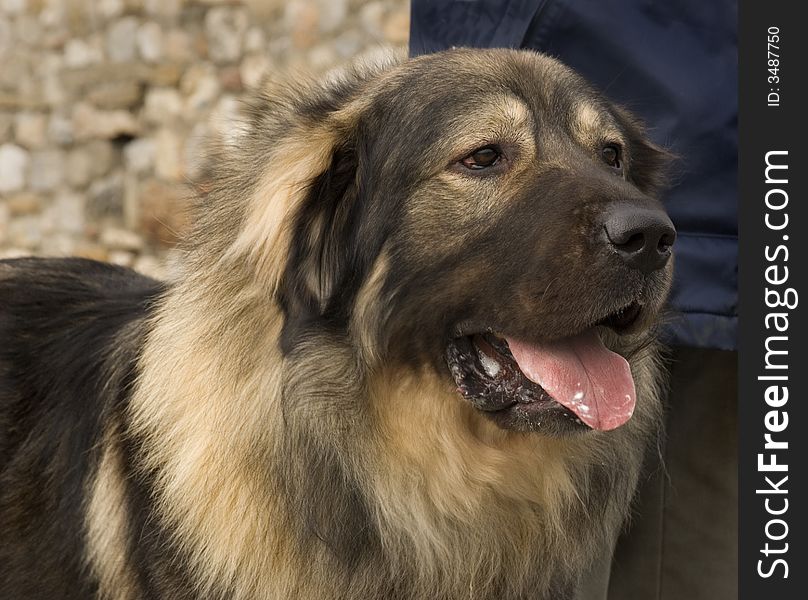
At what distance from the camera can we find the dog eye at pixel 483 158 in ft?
9.39

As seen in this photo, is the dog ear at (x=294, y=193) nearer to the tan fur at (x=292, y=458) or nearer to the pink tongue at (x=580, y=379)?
the tan fur at (x=292, y=458)

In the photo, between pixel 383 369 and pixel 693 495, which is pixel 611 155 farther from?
pixel 693 495

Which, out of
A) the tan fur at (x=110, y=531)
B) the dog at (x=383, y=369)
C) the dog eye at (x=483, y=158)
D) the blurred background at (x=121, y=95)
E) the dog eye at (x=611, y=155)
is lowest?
the tan fur at (x=110, y=531)

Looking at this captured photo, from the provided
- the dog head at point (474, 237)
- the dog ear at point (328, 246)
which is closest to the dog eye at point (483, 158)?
the dog head at point (474, 237)

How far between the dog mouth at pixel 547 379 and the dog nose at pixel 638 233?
0.44ft

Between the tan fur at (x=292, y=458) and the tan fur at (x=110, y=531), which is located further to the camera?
the tan fur at (x=110, y=531)

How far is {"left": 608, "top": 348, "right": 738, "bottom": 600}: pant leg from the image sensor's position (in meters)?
3.74

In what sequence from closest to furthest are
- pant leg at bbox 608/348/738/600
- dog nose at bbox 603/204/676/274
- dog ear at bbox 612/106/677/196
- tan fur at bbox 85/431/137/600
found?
dog nose at bbox 603/204/676/274 → tan fur at bbox 85/431/137/600 → dog ear at bbox 612/106/677/196 → pant leg at bbox 608/348/738/600

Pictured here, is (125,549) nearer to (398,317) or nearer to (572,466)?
(398,317)

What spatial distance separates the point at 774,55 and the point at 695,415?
1.22 metres

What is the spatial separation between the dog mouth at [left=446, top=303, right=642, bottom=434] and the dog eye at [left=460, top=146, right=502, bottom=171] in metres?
0.43

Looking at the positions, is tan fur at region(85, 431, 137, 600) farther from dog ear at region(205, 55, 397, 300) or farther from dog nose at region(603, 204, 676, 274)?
dog nose at region(603, 204, 676, 274)

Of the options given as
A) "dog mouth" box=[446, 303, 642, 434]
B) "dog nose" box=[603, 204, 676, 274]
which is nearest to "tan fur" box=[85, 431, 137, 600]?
"dog mouth" box=[446, 303, 642, 434]

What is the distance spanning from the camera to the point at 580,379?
2.78 meters
